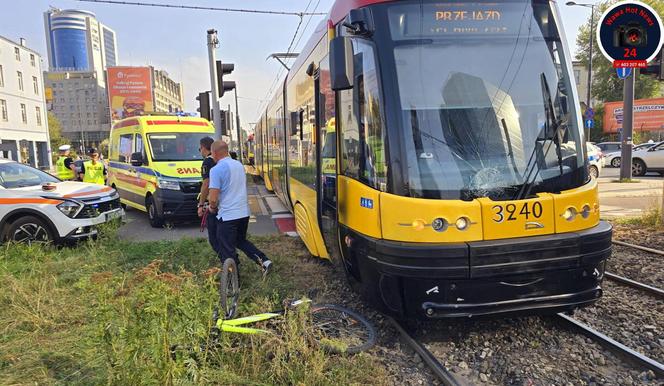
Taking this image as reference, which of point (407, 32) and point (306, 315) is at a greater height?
point (407, 32)

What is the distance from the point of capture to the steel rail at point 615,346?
367cm

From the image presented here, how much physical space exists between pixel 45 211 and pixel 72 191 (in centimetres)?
68

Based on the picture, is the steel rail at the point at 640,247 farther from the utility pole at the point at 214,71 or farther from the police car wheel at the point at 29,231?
the police car wheel at the point at 29,231

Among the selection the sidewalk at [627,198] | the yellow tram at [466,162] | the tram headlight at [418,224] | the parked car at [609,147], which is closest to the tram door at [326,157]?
the yellow tram at [466,162]

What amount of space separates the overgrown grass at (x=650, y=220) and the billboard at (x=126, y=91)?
7988 centimetres

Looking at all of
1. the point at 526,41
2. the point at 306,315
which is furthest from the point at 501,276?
the point at 526,41

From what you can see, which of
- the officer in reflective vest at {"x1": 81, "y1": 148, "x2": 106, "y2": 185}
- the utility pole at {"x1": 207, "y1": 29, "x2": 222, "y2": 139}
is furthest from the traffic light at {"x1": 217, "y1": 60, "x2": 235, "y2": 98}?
the officer in reflective vest at {"x1": 81, "y1": 148, "x2": 106, "y2": 185}

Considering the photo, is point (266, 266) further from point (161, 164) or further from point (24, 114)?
point (24, 114)

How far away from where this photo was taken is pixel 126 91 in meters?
80.2

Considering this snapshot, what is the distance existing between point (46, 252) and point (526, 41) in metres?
7.32

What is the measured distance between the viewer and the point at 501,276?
3.87 meters

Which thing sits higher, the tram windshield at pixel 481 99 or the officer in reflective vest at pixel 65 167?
the tram windshield at pixel 481 99

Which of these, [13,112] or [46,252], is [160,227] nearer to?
[46,252]

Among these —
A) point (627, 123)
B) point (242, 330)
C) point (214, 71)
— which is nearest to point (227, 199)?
point (242, 330)
